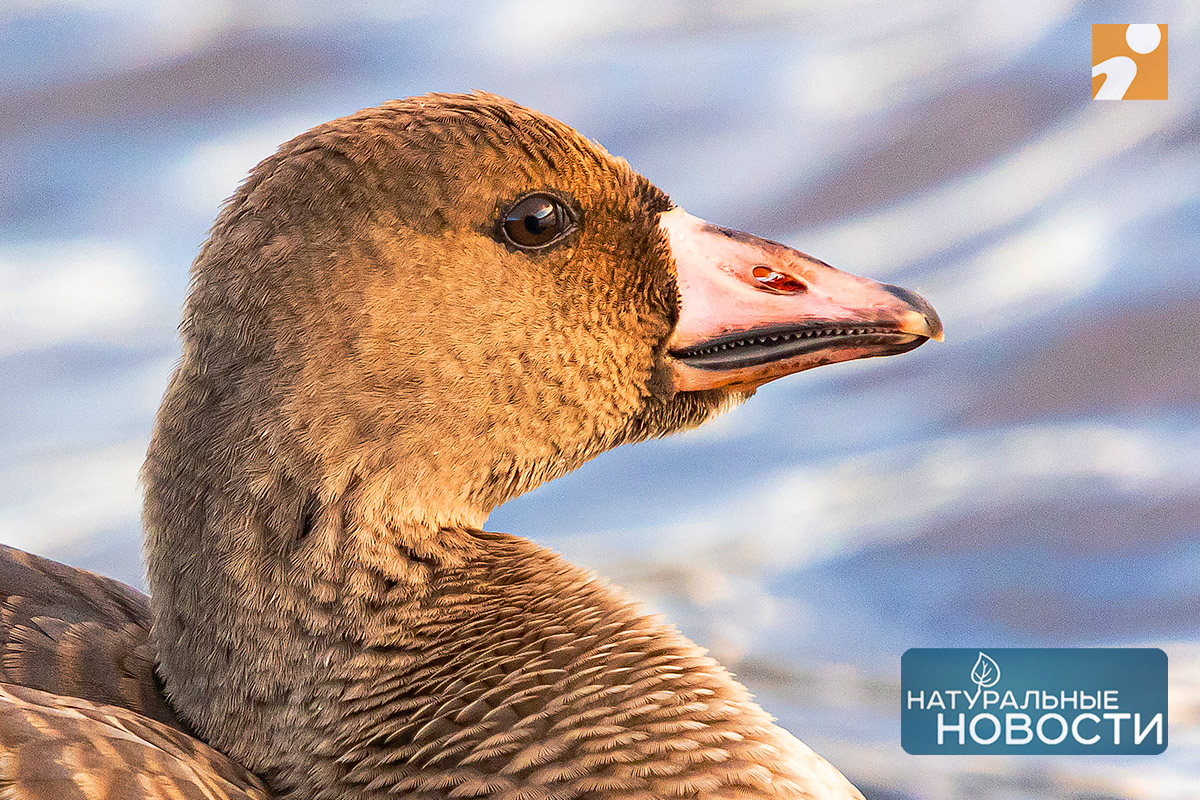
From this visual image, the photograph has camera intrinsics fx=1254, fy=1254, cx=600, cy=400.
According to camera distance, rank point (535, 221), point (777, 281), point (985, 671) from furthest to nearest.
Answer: point (985, 671) → point (777, 281) → point (535, 221)

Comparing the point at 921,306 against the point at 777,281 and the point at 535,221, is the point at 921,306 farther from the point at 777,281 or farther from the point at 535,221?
the point at 535,221

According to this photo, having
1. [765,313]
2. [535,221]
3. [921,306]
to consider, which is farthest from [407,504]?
[921,306]

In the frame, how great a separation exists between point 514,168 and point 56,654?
1172 millimetres

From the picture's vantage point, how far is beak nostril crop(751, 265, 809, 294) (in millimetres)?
2299

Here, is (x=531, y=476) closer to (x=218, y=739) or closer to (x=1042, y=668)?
(x=218, y=739)

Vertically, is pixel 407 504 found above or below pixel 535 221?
below

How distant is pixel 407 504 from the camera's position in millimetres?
2076

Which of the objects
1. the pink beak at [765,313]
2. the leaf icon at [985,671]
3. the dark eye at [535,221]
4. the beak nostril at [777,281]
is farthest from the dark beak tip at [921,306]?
the leaf icon at [985,671]

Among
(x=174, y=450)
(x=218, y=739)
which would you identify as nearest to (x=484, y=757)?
(x=218, y=739)

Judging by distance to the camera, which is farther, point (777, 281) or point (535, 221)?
point (777, 281)

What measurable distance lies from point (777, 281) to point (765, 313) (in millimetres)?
72

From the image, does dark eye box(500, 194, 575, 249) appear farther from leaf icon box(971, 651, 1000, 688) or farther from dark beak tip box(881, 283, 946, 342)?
leaf icon box(971, 651, 1000, 688)

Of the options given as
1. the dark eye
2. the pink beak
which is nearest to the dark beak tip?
the pink beak

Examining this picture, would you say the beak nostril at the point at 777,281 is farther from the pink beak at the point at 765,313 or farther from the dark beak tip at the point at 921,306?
the dark beak tip at the point at 921,306
